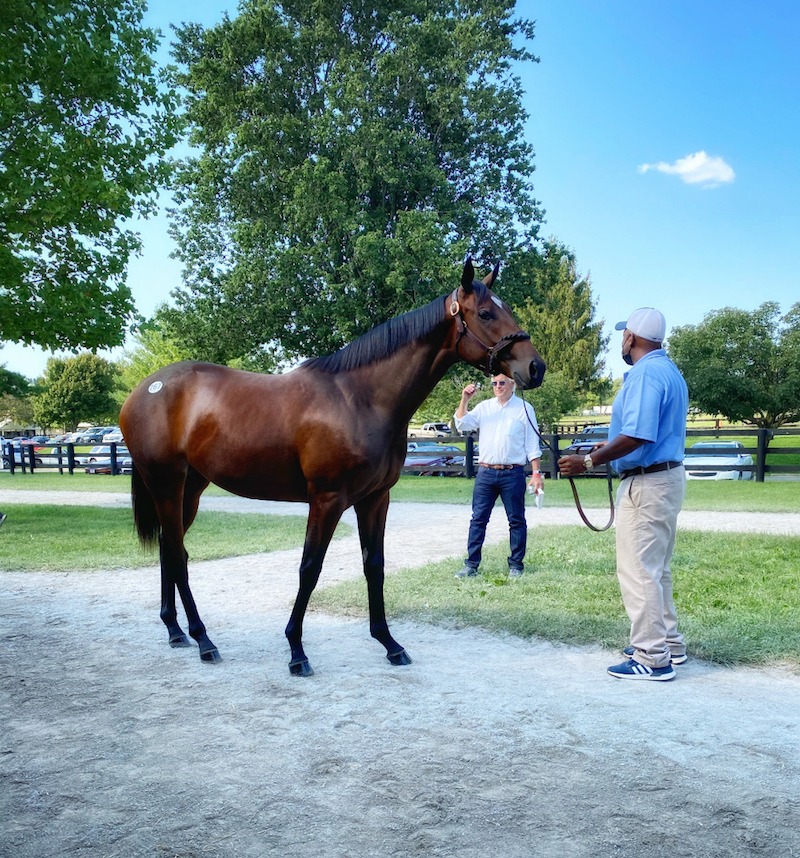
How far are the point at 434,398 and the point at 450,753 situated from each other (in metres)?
Result: 35.6

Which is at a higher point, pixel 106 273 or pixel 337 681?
pixel 106 273

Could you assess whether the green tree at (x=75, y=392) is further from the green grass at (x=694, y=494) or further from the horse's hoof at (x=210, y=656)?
the horse's hoof at (x=210, y=656)

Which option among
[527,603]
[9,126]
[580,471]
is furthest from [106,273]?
[580,471]

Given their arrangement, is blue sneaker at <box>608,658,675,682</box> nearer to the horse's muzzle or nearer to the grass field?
the grass field

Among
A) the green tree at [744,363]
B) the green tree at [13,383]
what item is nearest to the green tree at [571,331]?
the green tree at [744,363]

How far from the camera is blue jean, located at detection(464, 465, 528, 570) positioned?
7.21 m

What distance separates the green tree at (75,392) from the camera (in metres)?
64.6

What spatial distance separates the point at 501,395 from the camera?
289 inches

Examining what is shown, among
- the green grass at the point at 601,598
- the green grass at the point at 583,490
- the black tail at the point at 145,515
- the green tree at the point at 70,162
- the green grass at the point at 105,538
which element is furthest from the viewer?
the green grass at the point at 583,490

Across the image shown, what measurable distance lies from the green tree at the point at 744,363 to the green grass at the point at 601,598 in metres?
24.7

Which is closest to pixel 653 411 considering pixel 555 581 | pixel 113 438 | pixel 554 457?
pixel 555 581

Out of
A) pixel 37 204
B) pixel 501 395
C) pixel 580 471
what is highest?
pixel 37 204

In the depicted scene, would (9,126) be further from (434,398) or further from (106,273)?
(434,398)

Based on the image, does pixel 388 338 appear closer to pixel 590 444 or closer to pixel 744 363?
pixel 590 444
